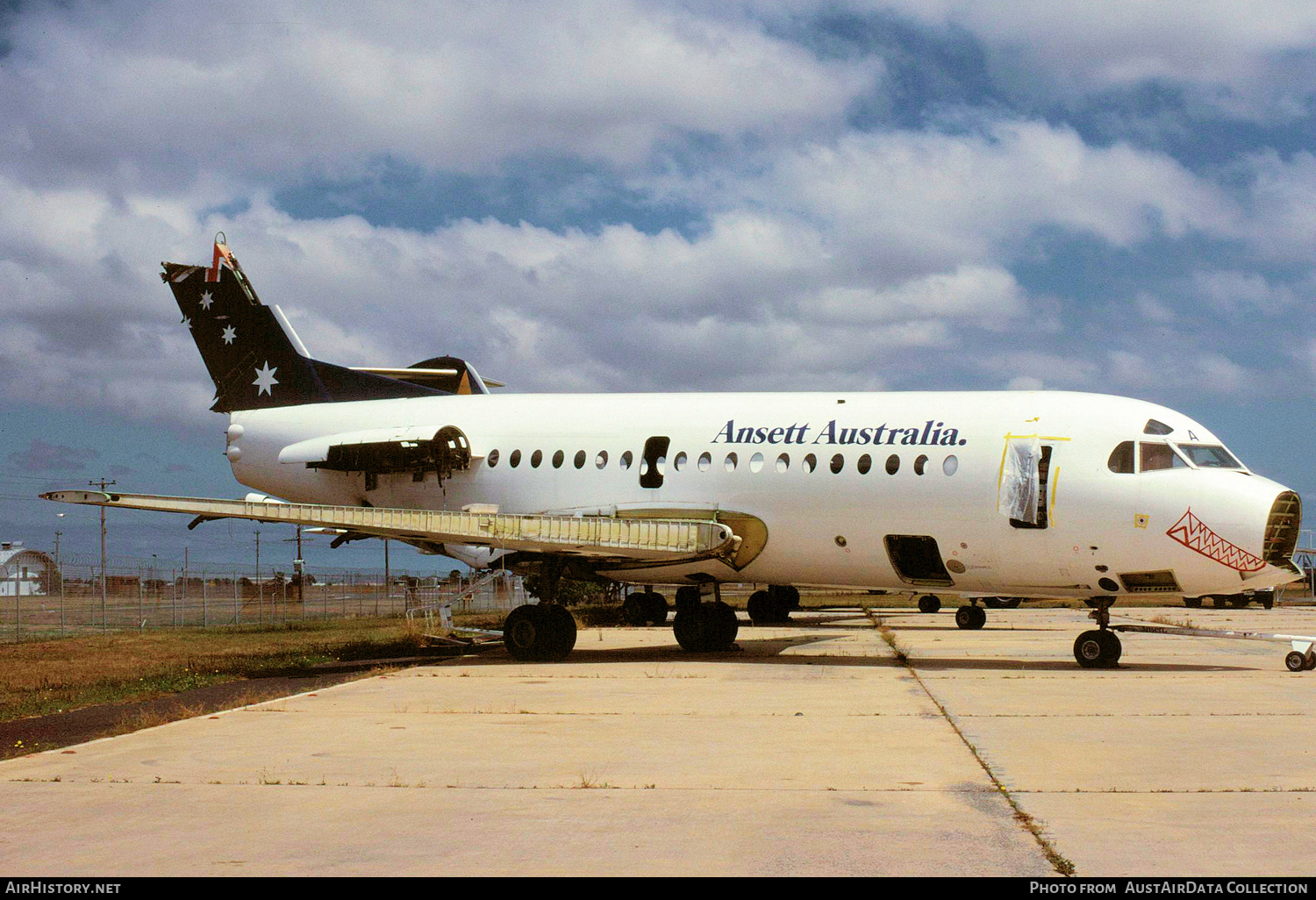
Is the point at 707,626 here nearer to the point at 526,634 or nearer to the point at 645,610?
the point at 526,634

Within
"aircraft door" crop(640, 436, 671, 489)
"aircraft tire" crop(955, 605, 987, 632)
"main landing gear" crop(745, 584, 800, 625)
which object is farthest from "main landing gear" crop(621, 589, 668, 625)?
"aircraft door" crop(640, 436, 671, 489)

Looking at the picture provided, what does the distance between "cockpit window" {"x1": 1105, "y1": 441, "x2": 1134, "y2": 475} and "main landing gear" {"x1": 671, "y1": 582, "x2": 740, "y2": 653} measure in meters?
7.48

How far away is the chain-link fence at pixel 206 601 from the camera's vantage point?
32.2m

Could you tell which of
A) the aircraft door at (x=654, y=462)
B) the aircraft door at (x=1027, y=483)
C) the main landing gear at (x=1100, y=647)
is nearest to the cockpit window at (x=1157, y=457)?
the aircraft door at (x=1027, y=483)

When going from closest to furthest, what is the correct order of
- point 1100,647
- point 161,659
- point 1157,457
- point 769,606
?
point 1157,457
point 1100,647
point 161,659
point 769,606

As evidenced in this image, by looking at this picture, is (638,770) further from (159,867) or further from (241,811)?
(159,867)

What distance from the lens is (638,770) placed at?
33.7ft

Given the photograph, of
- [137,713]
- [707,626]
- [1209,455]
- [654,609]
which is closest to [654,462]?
[707,626]

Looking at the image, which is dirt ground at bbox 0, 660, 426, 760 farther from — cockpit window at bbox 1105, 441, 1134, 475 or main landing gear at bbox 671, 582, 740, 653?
cockpit window at bbox 1105, 441, 1134, 475

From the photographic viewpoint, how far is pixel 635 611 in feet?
117

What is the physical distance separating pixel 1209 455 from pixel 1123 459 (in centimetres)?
122

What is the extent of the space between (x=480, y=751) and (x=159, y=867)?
4416 millimetres

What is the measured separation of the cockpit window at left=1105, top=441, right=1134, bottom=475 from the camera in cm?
1816
